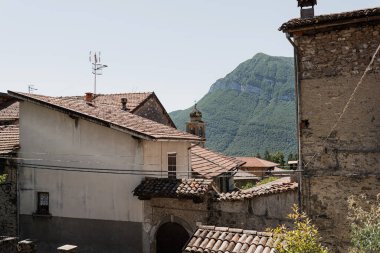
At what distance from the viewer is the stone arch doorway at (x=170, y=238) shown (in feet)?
45.4

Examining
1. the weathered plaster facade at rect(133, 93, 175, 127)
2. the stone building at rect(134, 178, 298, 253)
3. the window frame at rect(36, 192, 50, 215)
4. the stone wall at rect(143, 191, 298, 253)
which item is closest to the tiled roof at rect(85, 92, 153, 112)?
the weathered plaster facade at rect(133, 93, 175, 127)

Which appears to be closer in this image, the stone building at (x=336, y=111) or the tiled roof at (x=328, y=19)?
the tiled roof at (x=328, y=19)

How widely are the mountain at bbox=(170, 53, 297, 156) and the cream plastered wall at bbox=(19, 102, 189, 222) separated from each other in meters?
Result: 98.7

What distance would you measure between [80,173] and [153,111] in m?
12.7

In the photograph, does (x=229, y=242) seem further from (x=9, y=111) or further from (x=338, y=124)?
(x=9, y=111)

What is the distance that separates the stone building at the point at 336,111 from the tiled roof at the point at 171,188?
361cm

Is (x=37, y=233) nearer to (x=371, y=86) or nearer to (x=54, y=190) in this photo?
(x=54, y=190)

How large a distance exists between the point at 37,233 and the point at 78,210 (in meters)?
2.30

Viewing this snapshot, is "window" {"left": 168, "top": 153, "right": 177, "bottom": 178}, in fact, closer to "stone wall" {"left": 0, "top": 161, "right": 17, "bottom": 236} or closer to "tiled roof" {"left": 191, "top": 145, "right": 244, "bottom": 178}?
"tiled roof" {"left": 191, "top": 145, "right": 244, "bottom": 178}

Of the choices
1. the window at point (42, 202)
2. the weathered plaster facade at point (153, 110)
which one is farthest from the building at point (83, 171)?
the weathered plaster facade at point (153, 110)

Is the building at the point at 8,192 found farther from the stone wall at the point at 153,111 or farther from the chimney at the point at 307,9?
the chimney at the point at 307,9

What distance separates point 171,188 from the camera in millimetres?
13422

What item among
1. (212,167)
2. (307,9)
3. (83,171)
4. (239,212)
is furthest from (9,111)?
(307,9)

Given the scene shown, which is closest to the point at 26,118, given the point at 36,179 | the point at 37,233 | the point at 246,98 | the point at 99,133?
the point at 36,179
